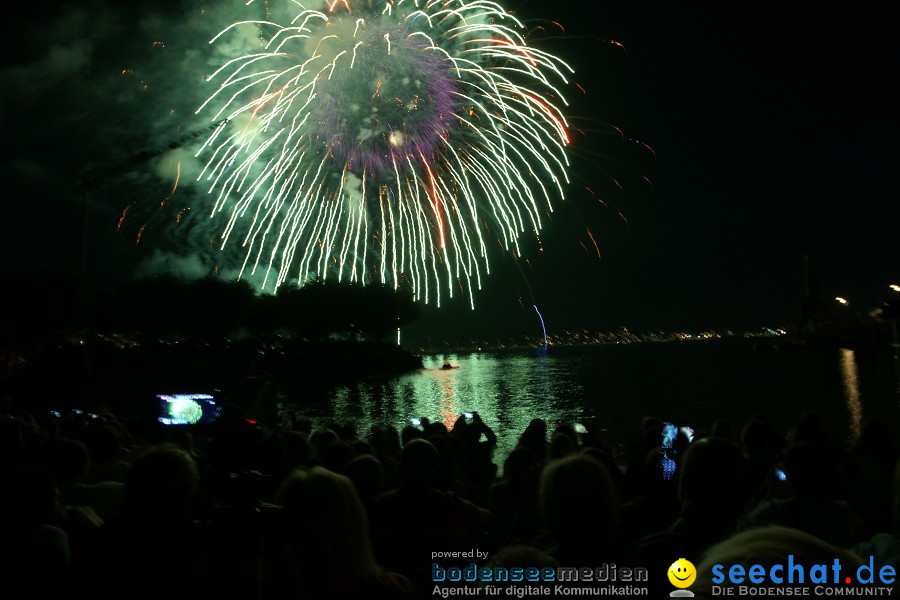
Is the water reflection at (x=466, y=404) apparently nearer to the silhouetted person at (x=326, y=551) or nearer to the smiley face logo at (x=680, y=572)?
the smiley face logo at (x=680, y=572)

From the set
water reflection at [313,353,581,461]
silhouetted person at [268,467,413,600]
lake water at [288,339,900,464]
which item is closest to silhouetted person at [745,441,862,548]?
silhouetted person at [268,467,413,600]

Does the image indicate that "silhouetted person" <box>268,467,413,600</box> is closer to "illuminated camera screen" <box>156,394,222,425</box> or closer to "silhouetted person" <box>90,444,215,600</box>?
"silhouetted person" <box>90,444,215,600</box>

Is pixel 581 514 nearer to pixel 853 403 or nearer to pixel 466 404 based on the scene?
pixel 466 404

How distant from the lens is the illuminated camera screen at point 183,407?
11.4 m

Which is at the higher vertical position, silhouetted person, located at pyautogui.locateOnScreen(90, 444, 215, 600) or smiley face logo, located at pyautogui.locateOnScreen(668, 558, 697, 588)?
silhouetted person, located at pyautogui.locateOnScreen(90, 444, 215, 600)

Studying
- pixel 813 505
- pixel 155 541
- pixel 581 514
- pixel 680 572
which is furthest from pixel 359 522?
pixel 813 505

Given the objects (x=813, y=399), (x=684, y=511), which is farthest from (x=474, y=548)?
(x=813, y=399)

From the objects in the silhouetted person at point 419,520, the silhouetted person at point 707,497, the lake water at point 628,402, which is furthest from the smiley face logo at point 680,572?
the lake water at point 628,402

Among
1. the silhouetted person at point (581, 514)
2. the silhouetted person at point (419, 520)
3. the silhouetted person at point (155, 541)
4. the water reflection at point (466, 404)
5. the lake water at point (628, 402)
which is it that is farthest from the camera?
the water reflection at point (466, 404)

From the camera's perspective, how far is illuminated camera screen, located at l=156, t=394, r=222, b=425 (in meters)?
11.4

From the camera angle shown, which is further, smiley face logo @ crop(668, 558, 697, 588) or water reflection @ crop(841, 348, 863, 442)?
water reflection @ crop(841, 348, 863, 442)

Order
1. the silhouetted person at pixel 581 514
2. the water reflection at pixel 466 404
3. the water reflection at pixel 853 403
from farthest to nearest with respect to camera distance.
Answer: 1. the water reflection at pixel 466 404
2. the water reflection at pixel 853 403
3. the silhouetted person at pixel 581 514

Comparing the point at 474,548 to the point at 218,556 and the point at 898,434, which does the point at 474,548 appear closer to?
the point at 218,556

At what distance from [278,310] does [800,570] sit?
97.7 meters
